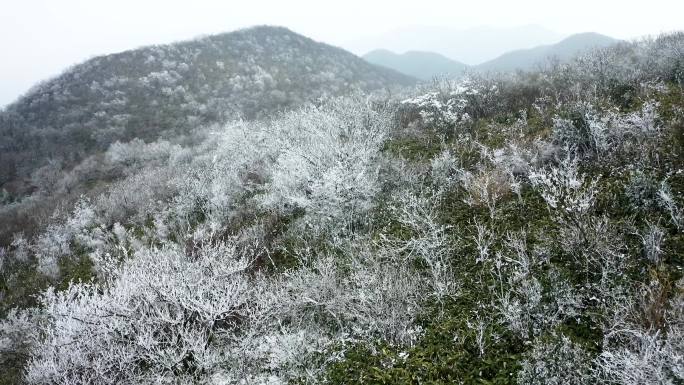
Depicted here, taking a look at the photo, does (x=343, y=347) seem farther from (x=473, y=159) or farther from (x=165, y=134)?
(x=165, y=134)

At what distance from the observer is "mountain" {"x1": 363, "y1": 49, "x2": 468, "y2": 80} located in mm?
123312

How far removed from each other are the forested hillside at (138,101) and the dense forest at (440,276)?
1881 centimetres

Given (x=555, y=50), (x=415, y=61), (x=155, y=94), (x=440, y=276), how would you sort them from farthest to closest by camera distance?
(x=415, y=61)
(x=555, y=50)
(x=155, y=94)
(x=440, y=276)

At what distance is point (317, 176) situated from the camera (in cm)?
1159

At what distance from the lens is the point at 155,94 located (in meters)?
44.5

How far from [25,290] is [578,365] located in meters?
17.8

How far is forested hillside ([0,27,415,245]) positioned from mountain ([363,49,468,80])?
69819 mm

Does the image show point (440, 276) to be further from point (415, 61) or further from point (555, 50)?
point (415, 61)

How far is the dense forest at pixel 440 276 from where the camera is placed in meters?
5.07

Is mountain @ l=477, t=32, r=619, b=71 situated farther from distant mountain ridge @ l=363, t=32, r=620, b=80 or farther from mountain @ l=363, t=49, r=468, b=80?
mountain @ l=363, t=49, r=468, b=80

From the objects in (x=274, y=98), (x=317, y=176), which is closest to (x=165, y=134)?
(x=274, y=98)

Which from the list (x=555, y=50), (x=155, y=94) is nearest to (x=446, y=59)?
(x=555, y=50)

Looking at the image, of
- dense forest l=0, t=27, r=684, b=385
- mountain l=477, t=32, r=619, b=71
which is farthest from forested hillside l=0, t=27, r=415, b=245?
mountain l=477, t=32, r=619, b=71

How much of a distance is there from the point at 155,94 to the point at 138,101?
79.2 inches
